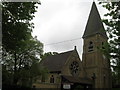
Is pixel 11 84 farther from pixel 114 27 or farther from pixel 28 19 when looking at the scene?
pixel 114 27

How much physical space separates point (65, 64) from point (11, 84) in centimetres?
1439

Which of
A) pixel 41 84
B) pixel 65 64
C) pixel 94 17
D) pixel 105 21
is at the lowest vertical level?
pixel 41 84

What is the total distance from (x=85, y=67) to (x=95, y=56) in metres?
3.52

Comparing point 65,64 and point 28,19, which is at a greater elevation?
point 28,19

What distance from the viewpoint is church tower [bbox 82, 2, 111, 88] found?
38312 mm

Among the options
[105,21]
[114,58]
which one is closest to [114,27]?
[105,21]

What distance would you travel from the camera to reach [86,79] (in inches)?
1484

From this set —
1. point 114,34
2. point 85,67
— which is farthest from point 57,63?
point 114,34

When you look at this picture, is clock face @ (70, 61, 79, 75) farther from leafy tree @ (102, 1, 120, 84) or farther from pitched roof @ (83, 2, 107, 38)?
leafy tree @ (102, 1, 120, 84)

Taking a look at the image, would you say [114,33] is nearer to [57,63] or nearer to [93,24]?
[57,63]

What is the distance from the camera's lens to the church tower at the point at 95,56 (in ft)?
126

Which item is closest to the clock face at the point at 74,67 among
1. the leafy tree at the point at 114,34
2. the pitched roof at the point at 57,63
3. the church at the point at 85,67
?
the church at the point at 85,67

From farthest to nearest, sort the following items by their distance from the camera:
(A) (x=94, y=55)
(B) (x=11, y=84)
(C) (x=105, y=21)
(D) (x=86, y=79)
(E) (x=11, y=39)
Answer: (A) (x=94, y=55), (D) (x=86, y=79), (B) (x=11, y=84), (C) (x=105, y=21), (E) (x=11, y=39)

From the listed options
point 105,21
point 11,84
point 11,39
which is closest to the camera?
point 11,39
